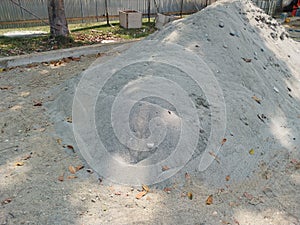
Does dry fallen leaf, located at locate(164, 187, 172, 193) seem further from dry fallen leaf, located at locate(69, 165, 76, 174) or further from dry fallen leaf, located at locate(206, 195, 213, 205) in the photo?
dry fallen leaf, located at locate(69, 165, 76, 174)

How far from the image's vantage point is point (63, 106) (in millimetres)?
4145

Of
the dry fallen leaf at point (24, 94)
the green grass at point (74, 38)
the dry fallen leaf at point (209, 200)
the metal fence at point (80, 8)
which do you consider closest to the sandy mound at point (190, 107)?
the dry fallen leaf at point (209, 200)

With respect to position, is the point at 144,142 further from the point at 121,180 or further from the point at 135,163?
the point at 121,180

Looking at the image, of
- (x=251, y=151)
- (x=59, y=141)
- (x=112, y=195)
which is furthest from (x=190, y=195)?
(x=59, y=141)

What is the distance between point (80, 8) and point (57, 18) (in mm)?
2984

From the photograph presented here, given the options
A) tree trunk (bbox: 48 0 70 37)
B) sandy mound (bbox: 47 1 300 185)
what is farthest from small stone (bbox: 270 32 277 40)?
tree trunk (bbox: 48 0 70 37)

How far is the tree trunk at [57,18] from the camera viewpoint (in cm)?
725

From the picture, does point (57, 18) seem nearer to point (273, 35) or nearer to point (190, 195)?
point (273, 35)

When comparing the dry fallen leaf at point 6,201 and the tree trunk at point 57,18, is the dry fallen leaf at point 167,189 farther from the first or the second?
the tree trunk at point 57,18

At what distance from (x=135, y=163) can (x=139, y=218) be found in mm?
645

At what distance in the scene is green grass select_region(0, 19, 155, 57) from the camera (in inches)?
275

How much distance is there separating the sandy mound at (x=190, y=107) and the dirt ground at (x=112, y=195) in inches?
5.6

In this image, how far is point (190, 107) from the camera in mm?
3434

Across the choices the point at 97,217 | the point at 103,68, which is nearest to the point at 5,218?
the point at 97,217
